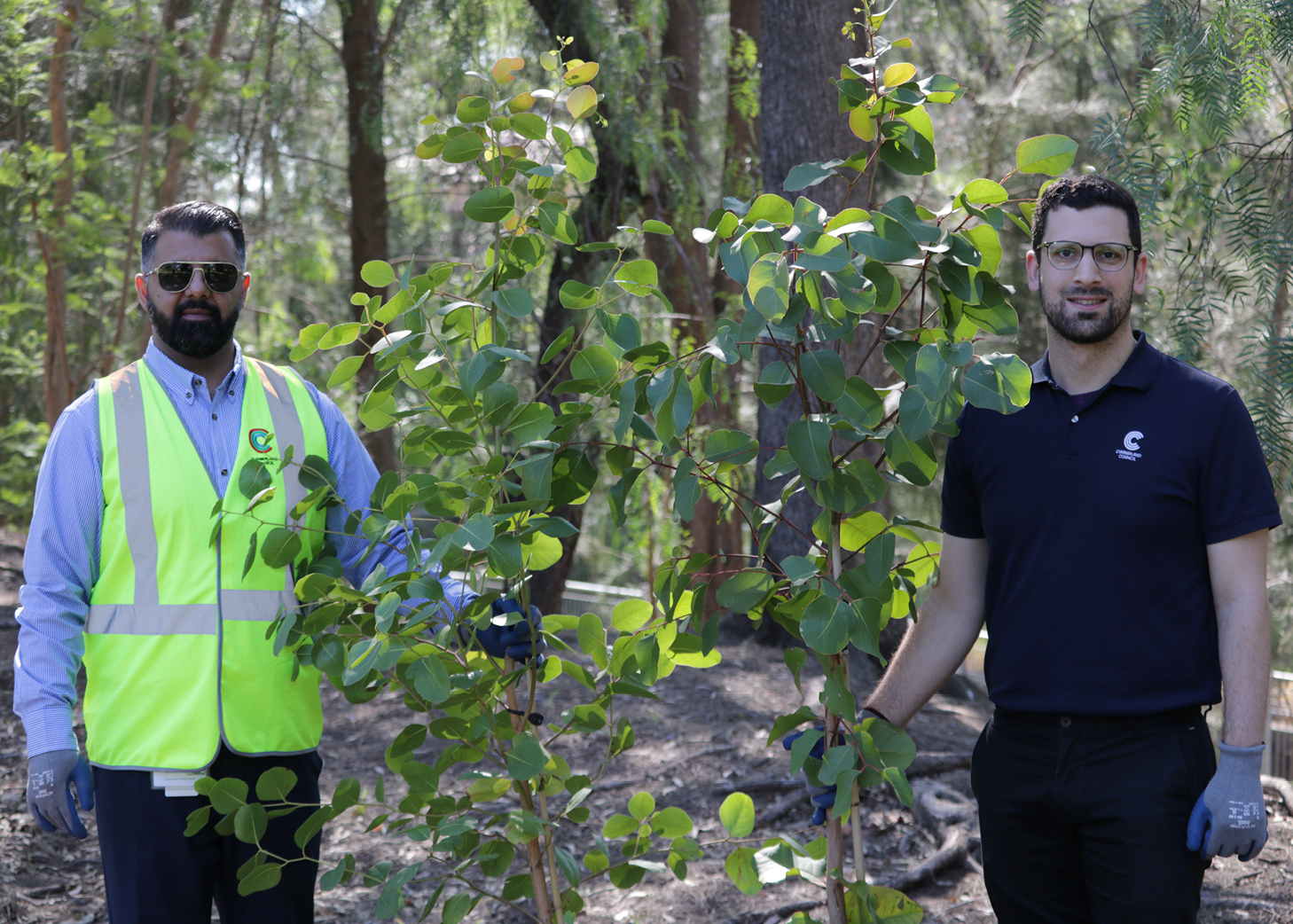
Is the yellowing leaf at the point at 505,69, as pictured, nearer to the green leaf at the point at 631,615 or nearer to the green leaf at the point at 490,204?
the green leaf at the point at 490,204

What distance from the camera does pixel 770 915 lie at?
3314mm

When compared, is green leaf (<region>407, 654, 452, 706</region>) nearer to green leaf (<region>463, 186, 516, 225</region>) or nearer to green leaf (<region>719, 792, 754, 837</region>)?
green leaf (<region>719, 792, 754, 837</region>)

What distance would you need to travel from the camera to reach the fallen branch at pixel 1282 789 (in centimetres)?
397

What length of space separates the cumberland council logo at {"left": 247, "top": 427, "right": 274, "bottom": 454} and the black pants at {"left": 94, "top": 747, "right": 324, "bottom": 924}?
639 millimetres

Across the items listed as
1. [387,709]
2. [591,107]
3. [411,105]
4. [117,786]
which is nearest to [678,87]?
[411,105]

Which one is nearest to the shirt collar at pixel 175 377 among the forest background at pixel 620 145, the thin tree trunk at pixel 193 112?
the forest background at pixel 620 145

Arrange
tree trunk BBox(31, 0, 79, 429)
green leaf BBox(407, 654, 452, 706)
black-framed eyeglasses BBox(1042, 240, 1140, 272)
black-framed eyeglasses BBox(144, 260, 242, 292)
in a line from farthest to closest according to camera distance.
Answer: tree trunk BBox(31, 0, 79, 429) → black-framed eyeglasses BBox(144, 260, 242, 292) → black-framed eyeglasses BBox(1042, 240, 1140, 272) → green leaf BBox(407, 654, 452, 706)

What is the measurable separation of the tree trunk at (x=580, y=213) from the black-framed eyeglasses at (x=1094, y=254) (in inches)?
158

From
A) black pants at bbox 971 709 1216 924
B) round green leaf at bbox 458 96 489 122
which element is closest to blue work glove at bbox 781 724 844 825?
black pants at bbox 971 709 1216 924

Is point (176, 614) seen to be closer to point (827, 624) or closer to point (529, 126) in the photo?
point (529, 126)

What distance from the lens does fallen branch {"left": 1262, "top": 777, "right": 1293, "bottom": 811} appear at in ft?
13.0

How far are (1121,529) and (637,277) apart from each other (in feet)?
3.37

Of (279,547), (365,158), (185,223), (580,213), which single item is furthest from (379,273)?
(365,158)

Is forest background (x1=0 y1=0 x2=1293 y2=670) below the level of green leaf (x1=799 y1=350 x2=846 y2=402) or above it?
above
